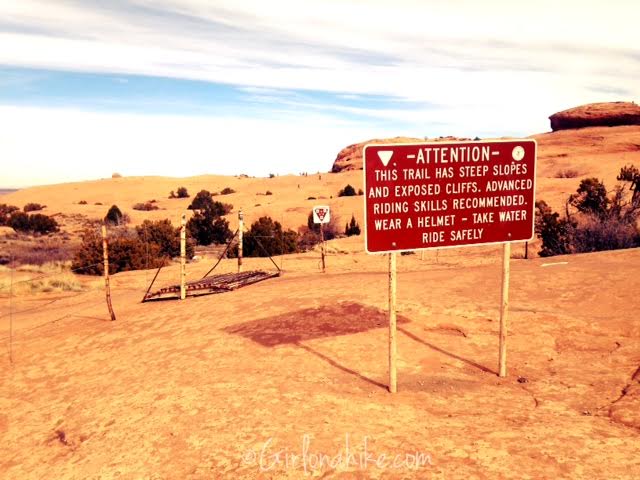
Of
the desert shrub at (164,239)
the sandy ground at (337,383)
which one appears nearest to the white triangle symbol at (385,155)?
the sandy ground at (337,383)

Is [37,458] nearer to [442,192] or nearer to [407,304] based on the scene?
[442,192]

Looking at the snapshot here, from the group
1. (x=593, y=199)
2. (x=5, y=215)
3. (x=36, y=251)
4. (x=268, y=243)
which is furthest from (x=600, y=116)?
(x=5, y=215)

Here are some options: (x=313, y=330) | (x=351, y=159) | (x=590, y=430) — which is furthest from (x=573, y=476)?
(x=351, y=159)

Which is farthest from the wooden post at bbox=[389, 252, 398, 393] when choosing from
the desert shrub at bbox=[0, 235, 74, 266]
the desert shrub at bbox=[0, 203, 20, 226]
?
the desert shrub at bbox=[0, 203, 20, 226]

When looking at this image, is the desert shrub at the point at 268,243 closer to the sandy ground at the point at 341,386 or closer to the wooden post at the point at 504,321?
the sandy ground at the point at 341,386

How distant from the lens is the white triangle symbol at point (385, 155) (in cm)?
518

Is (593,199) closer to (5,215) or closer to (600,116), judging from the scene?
(600,116)

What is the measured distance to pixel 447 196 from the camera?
220 inches

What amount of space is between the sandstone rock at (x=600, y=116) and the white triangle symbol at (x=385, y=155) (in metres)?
62.4

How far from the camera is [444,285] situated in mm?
9906

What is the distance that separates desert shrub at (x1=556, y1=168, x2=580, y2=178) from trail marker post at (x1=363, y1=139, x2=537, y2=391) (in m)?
40.8

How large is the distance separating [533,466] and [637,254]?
11.0 metres

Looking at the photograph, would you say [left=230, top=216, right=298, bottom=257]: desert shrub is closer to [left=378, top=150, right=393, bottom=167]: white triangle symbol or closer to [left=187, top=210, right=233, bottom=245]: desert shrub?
[left=187, top=210, right=233, bottom=245]: desert shrub

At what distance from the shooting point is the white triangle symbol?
518 cm
